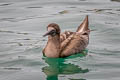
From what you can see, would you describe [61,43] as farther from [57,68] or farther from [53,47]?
[57,68]

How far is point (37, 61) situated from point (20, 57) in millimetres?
644

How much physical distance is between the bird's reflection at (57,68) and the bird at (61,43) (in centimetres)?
14

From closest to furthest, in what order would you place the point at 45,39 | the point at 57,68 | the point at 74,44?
the point at 57,68
the point at 74,44
the point at 45,39

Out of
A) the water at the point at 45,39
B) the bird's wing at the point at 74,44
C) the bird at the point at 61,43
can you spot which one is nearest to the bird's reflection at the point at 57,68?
the water at the point at 45,39

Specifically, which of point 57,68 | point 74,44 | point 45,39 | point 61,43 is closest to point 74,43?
point 74,44

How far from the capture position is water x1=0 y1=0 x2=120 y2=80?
12062 millimetres

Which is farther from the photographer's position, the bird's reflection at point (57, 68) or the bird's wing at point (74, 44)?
the bird's wing at point (74, 44)

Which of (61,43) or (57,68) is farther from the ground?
(61,43)

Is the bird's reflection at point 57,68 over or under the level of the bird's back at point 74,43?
under

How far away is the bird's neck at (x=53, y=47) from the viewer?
517 inches

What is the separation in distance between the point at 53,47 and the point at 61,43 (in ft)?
1.29

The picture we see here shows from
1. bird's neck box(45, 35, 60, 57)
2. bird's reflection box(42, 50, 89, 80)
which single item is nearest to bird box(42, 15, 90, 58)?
bird's neck box(45, 35, 60, 57)

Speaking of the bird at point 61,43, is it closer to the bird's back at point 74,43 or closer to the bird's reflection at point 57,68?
the bird's back at point 74,43

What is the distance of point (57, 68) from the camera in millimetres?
12633
